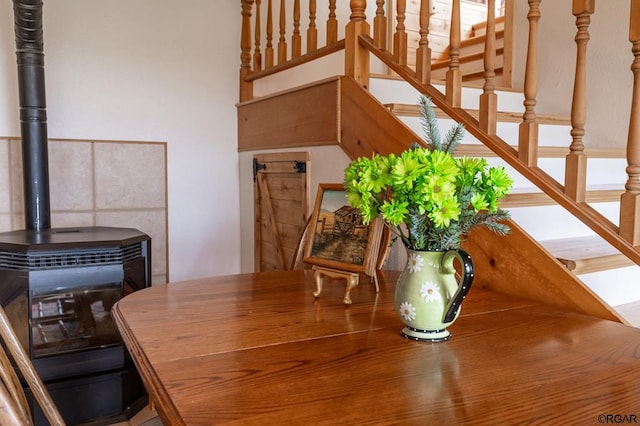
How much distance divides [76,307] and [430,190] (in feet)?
5.55

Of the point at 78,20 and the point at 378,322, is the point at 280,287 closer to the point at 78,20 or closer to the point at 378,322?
the point at 378,322

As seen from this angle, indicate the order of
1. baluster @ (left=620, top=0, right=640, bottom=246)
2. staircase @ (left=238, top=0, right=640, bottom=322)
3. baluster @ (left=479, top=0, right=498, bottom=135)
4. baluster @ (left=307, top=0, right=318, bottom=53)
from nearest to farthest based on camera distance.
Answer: baluster @ (left=620, top=0, right=640, bottom=246) → staircase @ (left=238, top=0, right=640, bottom=322) → baluster @ (left=479, top=0, right=498, bottom=135) → baluster @ (left=307, top=0, right=318, bottom=53)

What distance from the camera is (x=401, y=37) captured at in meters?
2.08

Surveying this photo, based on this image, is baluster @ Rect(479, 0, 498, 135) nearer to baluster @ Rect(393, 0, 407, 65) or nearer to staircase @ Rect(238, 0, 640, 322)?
staircase @ Rect(238, 0, 640, 322)

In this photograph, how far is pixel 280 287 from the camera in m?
1.55

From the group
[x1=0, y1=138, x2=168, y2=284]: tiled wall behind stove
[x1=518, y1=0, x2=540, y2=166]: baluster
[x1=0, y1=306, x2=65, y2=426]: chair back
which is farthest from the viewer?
[x1=0, y1=138, x2=168, y2=284]: tiled wall behind stove

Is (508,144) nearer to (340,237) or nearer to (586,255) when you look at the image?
(586,255)

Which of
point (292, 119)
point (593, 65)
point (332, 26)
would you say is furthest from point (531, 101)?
point (593, 65)

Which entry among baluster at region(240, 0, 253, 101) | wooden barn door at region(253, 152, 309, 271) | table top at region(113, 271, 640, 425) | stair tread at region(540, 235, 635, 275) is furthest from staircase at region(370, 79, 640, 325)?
baluster at region(240, 0, 253, 101)

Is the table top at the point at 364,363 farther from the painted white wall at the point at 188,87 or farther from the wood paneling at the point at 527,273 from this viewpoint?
the painted white wall at the point at 188,87

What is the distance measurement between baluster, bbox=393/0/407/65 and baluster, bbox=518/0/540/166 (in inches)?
22.0

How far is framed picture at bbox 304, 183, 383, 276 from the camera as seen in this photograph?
54.6 inches

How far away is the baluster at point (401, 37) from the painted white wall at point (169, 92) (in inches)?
58.4

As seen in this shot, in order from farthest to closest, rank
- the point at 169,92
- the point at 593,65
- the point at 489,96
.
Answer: the point at 169,92, the point at 593,65, the point at 489,96
